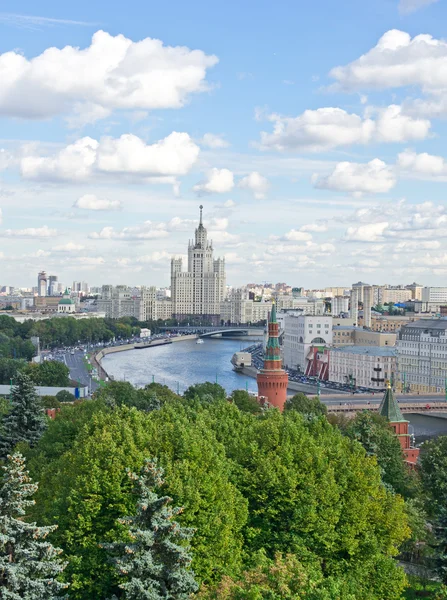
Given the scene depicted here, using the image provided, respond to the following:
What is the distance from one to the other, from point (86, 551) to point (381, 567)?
229 inches

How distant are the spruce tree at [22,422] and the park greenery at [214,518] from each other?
6817 millimetres

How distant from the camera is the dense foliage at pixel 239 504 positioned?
15.3m

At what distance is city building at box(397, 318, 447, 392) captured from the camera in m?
66.4

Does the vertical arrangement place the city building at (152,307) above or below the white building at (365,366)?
above

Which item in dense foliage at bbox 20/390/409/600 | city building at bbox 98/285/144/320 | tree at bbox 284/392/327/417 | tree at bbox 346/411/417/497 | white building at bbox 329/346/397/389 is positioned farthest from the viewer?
city building at bbox 98/285/144/320

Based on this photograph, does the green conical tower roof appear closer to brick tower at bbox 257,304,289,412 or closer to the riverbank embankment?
brick tower at bbox 257,304,289,412

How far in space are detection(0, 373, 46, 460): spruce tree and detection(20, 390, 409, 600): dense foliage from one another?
343 inches

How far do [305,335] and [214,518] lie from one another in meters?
65.8

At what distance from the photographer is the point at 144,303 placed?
576 feet

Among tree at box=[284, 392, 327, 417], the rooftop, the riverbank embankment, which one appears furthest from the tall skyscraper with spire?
tree at box=[284, 392, 327, 417]

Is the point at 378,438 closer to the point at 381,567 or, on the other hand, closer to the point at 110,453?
the point at 381,567

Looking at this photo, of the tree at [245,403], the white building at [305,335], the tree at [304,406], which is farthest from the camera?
the white building at [305,335]

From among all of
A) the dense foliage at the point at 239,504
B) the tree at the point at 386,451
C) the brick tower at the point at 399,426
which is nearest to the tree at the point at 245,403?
the brick tower at the point at 399,426

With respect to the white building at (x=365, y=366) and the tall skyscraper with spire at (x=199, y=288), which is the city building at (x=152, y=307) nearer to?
the tall skyscraper with spire at (x=199, y=288)
